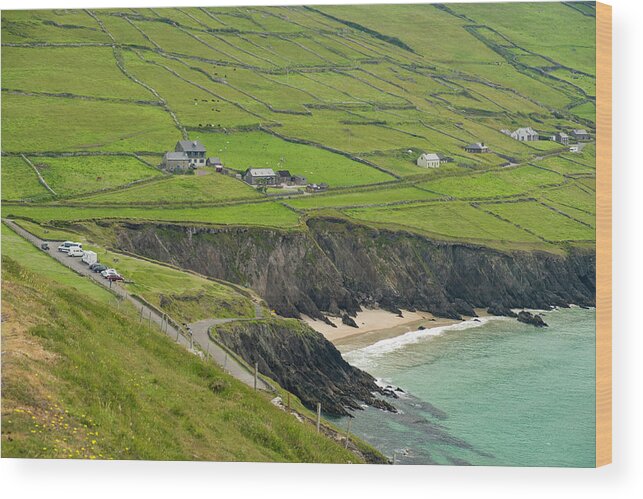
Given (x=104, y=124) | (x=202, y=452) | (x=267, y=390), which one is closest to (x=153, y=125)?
(x=104, y=124)

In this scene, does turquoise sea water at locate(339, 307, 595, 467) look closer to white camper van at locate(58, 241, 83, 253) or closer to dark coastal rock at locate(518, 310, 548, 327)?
dark coastal rock at locate(518, 310, 548, 327)

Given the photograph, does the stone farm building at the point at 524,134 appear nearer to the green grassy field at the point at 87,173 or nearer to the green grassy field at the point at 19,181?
the green grassy field at the point at 87,173

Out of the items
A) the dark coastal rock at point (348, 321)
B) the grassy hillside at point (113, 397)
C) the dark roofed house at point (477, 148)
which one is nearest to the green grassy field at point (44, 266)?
the grassy hillside at point (113, 397)

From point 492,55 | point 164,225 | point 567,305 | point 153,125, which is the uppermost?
point 492,55

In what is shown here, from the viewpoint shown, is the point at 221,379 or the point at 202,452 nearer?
the point at 202,452

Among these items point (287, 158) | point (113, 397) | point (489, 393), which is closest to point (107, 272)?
point (113, 397)

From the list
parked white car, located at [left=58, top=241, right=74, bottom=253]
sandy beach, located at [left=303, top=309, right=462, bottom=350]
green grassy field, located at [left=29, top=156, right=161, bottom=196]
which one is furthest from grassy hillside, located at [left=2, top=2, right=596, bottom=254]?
sandy beach, located at [left=303, top=309, right=462, bottom=350]

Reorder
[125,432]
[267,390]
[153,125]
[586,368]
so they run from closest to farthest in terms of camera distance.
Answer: [125,432] < [267,390] < [586,368] < [153,125]

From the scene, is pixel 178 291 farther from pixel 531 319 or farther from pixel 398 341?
pixel 531 319

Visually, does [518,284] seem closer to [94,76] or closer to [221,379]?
[94,76]
